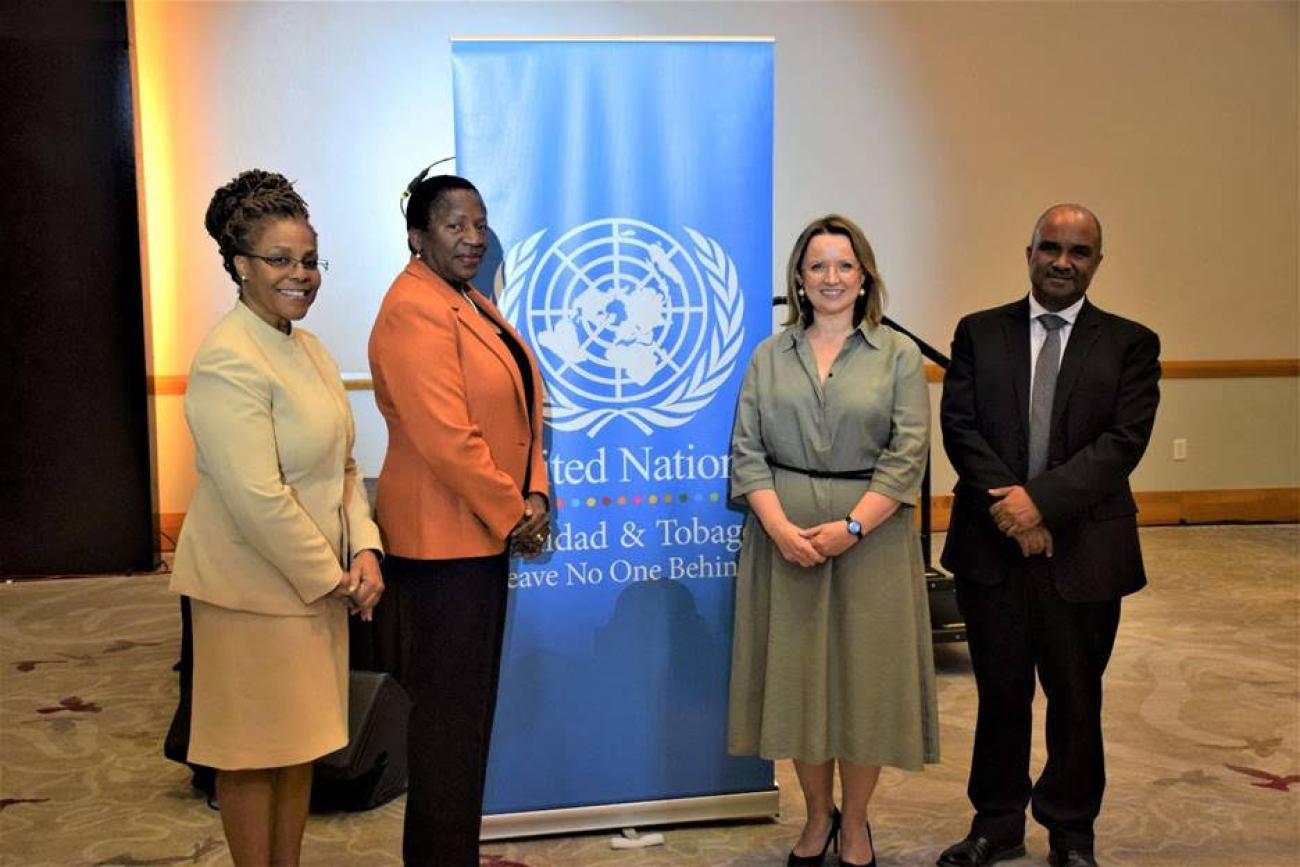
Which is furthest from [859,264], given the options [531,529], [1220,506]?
[1220,506]

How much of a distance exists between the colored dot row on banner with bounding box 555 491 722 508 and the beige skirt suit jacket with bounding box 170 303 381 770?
0.89 metres

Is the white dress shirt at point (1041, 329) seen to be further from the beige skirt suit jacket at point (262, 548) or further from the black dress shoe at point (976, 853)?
the beige skirt suit jacket at point (262, 548)

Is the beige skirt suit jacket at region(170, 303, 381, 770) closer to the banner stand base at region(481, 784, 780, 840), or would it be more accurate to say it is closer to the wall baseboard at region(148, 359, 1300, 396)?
the banner stand base at region(481, 784, 780, 840)

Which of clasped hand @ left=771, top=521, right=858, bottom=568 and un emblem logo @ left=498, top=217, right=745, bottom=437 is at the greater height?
un emblem logo @ left=498, top=217, right=745, bottom=437

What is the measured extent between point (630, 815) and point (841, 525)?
1.06 m

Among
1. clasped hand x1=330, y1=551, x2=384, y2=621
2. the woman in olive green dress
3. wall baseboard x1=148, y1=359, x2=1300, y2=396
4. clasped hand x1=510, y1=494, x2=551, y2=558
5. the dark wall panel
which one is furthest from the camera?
wall baseboard x1=148, y1=359, x2=1300, y2=396

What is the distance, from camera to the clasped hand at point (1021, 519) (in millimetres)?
3096

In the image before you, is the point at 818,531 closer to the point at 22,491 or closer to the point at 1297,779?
the point at 1297,779

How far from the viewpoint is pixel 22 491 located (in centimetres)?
700

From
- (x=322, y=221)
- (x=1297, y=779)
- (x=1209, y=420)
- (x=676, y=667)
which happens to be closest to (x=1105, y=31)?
(x=1209, y=420)

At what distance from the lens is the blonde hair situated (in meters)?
3.12

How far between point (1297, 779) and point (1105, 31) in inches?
203

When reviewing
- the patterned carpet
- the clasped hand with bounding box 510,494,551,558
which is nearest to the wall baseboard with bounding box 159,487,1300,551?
the patterned carpet

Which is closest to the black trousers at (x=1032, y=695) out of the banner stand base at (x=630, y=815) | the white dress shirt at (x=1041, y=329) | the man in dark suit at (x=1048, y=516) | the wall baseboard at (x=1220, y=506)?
the man in dark suit at (x=1048, y=516)
